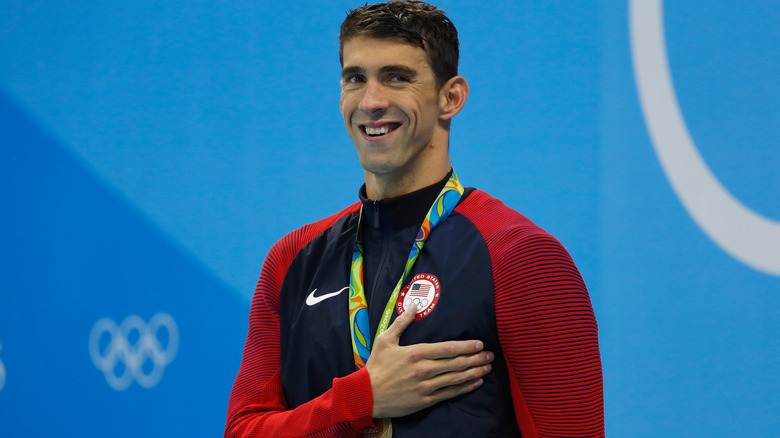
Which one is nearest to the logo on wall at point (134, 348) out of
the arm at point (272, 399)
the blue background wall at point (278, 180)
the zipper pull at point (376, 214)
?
the blue background wall at point (278, 180)

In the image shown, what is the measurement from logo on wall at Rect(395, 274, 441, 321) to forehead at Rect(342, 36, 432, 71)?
44 cm

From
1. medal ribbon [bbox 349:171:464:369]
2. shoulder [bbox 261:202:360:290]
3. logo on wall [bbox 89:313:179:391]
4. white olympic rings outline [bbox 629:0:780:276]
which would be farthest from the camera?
logo on wall [bbox 89:313:179:391]

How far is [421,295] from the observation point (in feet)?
4.99

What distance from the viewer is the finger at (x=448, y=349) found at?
1.42 metres

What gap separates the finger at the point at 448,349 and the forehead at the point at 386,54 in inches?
22.9

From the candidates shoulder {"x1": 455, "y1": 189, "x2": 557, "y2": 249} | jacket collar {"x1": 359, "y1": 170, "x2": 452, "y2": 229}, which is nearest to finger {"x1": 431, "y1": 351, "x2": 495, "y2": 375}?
shoulder {"x1": 455, "y1": 189, "x2": 557, "y2": 249}

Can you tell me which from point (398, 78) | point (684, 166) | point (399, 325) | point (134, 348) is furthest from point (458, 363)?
point (134, 348)

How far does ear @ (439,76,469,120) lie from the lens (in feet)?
5.58

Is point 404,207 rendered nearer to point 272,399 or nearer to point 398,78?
point 398,78

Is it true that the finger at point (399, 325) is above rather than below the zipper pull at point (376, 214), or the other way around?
below

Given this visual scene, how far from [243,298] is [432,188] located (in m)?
1.67

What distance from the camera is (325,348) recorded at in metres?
1.59

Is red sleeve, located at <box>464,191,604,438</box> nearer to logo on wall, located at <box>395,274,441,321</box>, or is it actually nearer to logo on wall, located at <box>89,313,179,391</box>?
logo on wall, located at <box>395,274,441,321</box>

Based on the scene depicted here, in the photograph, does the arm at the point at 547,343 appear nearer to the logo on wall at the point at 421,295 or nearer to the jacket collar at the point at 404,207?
the logo on wall at the point at 421,295
